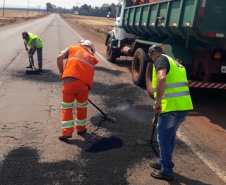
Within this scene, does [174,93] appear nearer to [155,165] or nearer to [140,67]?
[155,165]

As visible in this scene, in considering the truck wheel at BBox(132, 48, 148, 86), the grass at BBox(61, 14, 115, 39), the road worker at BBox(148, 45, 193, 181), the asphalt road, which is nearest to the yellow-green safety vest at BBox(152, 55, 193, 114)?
the road worker at BBox(148, 45, 193, 181)

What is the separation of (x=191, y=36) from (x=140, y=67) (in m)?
2.45

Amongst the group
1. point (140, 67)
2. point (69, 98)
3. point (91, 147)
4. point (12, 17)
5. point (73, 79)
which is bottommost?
point (91, 147)

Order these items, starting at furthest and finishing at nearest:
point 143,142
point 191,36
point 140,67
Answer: point 140,67 → point 191,36 → point 143,142

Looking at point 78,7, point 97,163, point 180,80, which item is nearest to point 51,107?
point 97,163

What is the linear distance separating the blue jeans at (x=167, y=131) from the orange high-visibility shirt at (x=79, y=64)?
1.59 meters

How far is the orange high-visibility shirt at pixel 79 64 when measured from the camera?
167 inches

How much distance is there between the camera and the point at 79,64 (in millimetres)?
4266

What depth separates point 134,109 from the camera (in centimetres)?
599

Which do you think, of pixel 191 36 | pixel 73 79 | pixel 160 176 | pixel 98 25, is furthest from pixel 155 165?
pixel 98 25

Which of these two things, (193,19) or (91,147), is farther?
(193,19)

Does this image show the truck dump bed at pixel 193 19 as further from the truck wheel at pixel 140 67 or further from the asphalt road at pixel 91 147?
the asphalt road at pixel 91 147

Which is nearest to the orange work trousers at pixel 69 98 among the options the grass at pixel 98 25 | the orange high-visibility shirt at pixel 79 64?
the orange high-visibility shirt at pixel 79 64

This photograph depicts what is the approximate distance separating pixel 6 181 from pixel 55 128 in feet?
5.51
